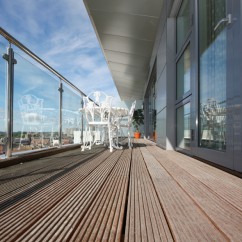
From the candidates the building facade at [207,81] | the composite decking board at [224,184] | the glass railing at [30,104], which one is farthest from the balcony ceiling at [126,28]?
the composite decking board at [224,184]

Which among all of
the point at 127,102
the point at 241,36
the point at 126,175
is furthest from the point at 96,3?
the point at 127,102

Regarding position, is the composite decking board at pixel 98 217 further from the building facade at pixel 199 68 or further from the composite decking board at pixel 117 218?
the building facade at pixel 199 68

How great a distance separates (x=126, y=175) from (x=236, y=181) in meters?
0.56

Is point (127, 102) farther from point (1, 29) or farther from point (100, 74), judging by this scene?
point (1, 29)

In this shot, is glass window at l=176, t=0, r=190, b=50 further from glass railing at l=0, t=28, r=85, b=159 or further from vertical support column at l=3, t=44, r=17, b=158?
vertical support column at l=3, t=44, r=17, b=158

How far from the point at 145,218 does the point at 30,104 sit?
6.58ft

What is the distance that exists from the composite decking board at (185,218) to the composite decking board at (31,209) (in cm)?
37

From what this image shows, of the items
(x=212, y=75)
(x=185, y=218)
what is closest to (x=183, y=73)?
(x=212, y=75)

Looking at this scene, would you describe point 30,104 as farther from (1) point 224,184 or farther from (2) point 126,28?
(2) point 126,28

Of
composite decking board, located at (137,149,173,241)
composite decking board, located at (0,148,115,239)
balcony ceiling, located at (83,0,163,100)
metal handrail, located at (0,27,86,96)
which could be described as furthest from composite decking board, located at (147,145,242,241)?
balcony ceiling, located at (83,0,163,100)

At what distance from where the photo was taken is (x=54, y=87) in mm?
3201

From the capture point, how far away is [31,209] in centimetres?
79

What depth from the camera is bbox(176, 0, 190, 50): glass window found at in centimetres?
294

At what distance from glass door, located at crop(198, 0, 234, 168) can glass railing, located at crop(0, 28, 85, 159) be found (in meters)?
1.57
